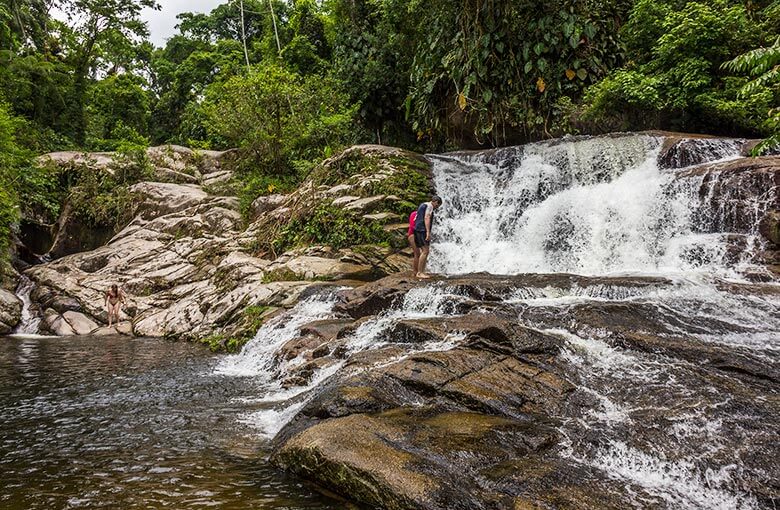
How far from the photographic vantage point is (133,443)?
4.99 meters

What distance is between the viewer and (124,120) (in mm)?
32625

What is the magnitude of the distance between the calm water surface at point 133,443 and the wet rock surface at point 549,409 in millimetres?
465

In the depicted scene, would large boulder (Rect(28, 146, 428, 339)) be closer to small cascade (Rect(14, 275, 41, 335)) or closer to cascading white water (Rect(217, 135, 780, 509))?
small cascade (Rect(14, 275, 41, 335))

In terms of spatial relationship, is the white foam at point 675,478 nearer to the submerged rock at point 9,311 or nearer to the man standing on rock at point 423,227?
the man standing on rock at point 423,227

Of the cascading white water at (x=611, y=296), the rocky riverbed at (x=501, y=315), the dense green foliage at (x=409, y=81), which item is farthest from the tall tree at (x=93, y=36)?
the cascading white water at (x=611, y=296)

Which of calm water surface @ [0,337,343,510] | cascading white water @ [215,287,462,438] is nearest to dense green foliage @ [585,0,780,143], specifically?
cascading white water @ [215,287,462,438]

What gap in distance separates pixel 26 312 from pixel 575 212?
1639 centimetres

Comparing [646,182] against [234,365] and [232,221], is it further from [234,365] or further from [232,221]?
[232,221]

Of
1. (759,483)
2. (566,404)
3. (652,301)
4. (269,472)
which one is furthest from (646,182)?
(269,472)

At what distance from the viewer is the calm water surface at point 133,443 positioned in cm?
380

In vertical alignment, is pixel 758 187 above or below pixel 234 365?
above

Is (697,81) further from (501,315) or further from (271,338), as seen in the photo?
(271,338)

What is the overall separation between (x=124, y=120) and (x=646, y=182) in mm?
32094

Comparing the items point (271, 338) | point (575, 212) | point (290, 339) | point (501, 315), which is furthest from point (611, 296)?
point (271, 338)
